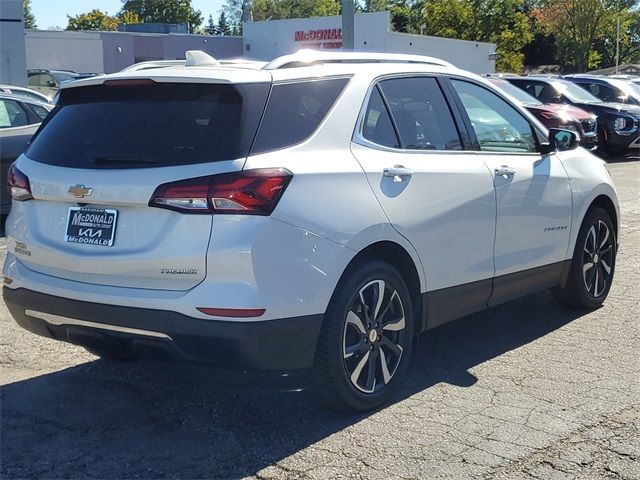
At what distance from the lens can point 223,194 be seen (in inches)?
152

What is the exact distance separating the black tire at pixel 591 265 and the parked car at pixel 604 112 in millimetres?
12496

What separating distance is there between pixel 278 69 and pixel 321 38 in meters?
41.0

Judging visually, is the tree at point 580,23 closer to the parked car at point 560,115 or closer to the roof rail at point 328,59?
the parked car at point 560,115

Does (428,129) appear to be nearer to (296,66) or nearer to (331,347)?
(296,66)

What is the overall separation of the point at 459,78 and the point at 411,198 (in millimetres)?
1254

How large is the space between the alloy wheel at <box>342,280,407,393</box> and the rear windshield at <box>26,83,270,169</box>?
1055mm

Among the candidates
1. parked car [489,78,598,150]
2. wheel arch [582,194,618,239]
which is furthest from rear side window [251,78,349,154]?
parked car [489,78,598,150]

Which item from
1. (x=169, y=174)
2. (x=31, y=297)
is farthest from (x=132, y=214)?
(x=31, y=297)

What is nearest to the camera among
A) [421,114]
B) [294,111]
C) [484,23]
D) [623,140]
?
[294,111]

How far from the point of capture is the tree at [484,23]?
5556 centimetres

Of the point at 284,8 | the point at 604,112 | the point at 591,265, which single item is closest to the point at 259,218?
the point at 591,265

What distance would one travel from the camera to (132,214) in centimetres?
401

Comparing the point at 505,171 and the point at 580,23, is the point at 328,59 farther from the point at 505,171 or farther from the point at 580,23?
the point at 580,23

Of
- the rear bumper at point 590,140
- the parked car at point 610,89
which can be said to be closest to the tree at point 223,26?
the parked car at point 610,89
